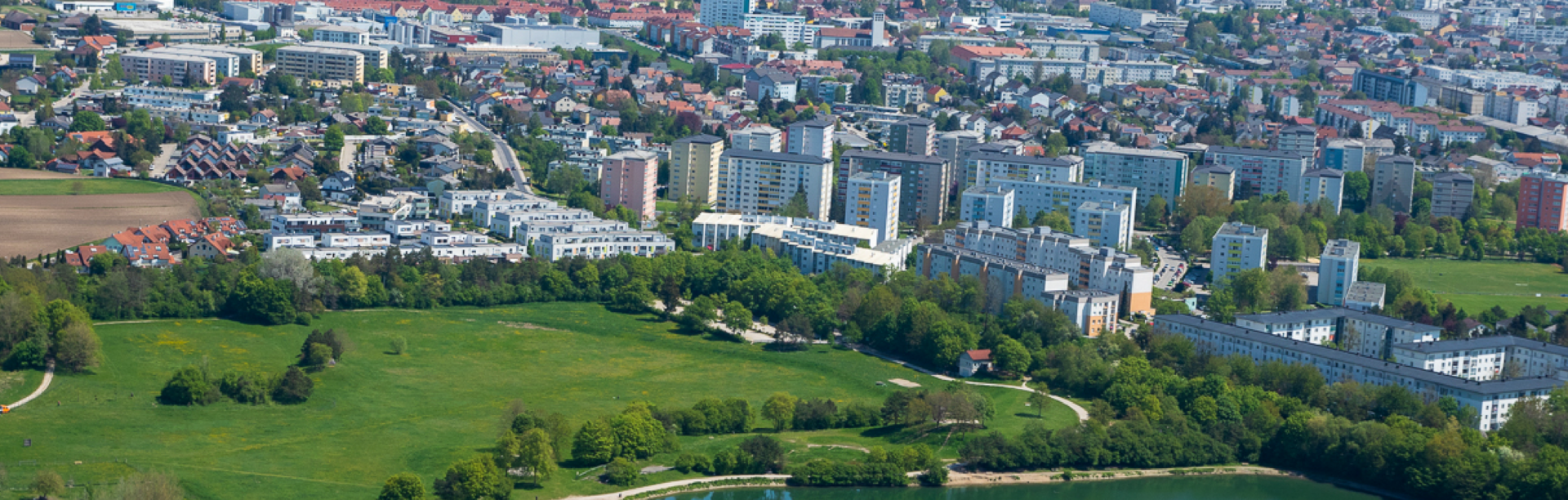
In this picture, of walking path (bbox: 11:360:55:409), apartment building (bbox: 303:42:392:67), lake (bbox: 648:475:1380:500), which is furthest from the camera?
apartment building (bbox: 303:42:392:67)

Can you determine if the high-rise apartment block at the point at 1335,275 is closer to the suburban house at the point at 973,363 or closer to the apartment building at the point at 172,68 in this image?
the suburban house at the point at 973,363

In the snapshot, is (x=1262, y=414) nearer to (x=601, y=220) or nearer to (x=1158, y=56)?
(x=601, y=220)

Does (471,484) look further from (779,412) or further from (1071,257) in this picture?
(1071,257)

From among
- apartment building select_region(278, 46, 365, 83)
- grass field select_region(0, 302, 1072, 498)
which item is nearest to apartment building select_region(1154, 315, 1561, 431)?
grass field select_region(0, 302, 1072, 498)

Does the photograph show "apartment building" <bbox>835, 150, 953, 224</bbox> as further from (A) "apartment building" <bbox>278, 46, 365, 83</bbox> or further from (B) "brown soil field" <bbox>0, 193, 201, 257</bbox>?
(A) "apartment building" <bbox>278, 46, 365, 83</bbox>

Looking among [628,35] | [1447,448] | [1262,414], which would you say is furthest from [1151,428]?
[628,35]
